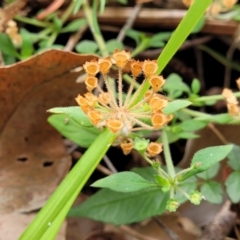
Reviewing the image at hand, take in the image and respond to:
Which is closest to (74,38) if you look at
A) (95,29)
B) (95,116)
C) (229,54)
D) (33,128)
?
(95,29)

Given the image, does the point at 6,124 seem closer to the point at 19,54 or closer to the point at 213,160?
the point at 19,54

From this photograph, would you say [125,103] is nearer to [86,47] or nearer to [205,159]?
[205,159]

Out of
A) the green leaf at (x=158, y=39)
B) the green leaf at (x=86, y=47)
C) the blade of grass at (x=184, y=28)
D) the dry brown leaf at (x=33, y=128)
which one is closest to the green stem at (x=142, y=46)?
the green leaf at (x=158, y=39)

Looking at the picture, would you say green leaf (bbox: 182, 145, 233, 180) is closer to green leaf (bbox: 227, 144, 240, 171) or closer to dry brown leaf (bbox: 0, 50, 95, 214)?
green leaf (bbox: 227, 144, 240, 171)

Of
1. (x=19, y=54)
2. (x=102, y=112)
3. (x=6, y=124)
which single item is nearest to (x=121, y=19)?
(x=19, y=54)

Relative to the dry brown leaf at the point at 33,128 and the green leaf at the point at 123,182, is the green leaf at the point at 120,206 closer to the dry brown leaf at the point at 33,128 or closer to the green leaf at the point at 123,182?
the dry brown leaf at the point at 33,128
